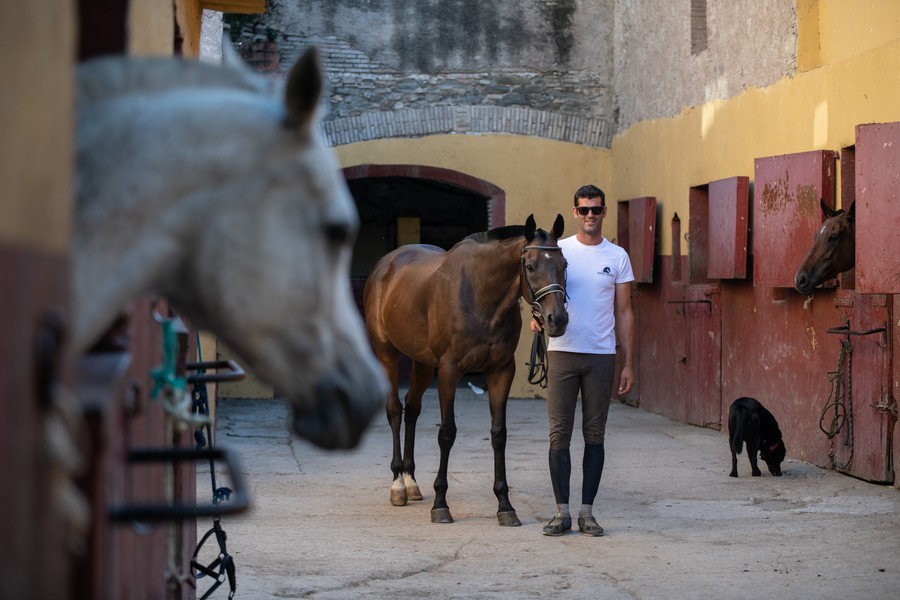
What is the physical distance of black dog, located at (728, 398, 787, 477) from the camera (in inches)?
312

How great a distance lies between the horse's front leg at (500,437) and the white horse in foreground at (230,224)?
4895 mm

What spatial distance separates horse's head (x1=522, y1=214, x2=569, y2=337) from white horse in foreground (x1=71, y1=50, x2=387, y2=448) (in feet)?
14.1

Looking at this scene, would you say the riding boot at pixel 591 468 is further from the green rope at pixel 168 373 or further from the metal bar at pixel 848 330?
the green rope at pixel 168 373

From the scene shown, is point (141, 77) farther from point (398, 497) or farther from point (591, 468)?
point (398, 497)

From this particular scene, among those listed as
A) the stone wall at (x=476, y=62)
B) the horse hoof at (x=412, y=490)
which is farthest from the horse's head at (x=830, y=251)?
the stone wall at (x=476, y=62)

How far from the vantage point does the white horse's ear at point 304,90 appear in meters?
1.63

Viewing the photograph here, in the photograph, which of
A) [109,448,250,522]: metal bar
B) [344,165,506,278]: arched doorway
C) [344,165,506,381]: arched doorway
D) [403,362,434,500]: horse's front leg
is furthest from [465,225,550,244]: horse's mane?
[344,165,506,278]: arched doorway

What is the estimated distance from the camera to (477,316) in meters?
6.90

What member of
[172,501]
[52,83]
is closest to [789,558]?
[172,501]

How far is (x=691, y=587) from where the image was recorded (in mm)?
5125

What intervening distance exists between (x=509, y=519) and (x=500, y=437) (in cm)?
50

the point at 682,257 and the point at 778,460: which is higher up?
the point at 682,257

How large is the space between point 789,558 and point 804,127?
4.20 m

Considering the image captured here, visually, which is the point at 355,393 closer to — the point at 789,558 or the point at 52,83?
the point at 52,83
